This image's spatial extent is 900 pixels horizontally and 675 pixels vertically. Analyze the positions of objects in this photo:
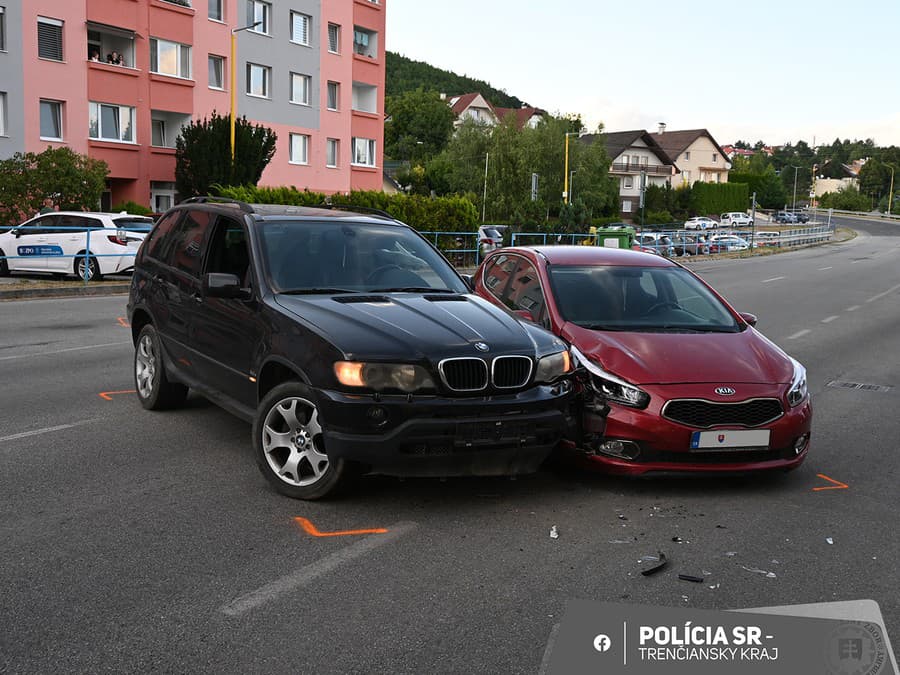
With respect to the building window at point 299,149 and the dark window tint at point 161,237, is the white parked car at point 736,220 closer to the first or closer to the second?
the building window at point 299,149

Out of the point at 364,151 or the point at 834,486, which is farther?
the point at 364,151

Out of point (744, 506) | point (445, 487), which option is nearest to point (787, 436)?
point (744, 506)

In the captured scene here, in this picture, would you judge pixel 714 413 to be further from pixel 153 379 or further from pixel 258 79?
pixel 258 79

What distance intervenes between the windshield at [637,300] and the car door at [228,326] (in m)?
2.39

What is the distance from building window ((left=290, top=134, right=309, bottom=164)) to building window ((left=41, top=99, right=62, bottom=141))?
531 inches

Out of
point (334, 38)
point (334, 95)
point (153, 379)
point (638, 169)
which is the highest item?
point (334, 38)

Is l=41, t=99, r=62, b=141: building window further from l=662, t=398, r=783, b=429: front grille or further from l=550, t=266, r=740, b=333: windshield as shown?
l=662, t=398, r=783, b=429: front grille

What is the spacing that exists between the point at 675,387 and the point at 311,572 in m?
2.73

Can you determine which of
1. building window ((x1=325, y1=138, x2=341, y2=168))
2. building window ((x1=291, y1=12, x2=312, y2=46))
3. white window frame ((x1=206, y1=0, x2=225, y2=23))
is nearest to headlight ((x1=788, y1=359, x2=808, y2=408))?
white window frame ((x1=206, y1=0, x2=225, y2=23))

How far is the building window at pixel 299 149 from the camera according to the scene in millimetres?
49562

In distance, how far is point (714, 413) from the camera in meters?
6.29

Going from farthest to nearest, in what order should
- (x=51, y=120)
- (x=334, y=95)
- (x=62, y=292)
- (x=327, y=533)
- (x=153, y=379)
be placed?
(x=334, y=95)
(x=51, y=120)
(x=62, y=292)
(x=153, y=379)
(x=327, y=533)

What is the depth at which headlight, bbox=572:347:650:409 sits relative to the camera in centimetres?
633

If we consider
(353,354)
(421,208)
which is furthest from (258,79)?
(353,354)
